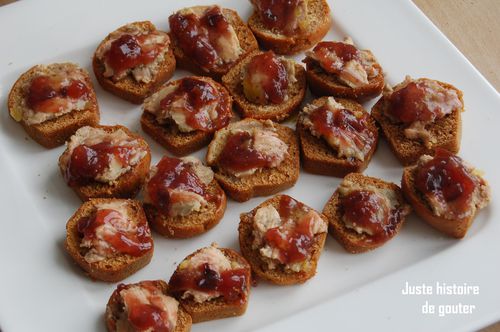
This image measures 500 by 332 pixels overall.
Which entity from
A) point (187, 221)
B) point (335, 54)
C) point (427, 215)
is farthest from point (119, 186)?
point (427, 215)

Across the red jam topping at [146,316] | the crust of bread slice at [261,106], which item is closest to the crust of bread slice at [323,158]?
the crust of bread slice at [261,106]

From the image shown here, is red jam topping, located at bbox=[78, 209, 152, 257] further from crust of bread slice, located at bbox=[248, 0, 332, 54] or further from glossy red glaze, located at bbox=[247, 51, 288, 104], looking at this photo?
crust of bread slice, located at bbox=[248, 0, 332, 54]

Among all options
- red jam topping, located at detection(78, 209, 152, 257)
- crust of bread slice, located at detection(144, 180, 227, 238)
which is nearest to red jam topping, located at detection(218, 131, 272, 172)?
crust of bread slice, located at detection(144, 180, 227, 238)

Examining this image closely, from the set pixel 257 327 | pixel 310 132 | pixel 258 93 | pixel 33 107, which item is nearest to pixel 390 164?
pixel 310 132

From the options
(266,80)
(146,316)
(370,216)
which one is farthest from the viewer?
(266,80)

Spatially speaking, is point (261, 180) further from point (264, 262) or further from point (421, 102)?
point (421, 102)

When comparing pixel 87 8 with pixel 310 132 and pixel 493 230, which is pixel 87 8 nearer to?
pixel 310 132

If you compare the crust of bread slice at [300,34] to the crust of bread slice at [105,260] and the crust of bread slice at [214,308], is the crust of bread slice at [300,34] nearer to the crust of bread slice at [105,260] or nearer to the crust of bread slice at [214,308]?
the crust of bread slice at [105,260]
